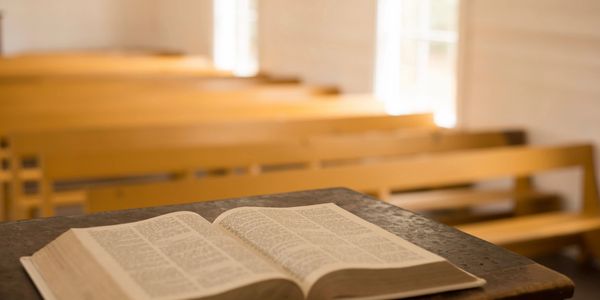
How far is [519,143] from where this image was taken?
17.5ft

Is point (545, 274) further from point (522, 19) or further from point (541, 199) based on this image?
point (522, 19)

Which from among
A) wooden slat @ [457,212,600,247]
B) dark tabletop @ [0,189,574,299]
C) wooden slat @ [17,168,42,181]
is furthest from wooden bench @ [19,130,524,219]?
dark tabletop @ [0,189,574,299]

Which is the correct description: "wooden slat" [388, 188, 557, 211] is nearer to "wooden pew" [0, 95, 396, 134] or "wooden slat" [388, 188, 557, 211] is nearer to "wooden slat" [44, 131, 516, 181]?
"wooden slat" [44, 131, 516, 181]

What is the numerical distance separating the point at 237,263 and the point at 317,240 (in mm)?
190

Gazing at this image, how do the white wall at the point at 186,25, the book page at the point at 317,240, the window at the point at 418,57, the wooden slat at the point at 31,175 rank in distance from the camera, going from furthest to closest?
the white wall at the point at 186,25
the window at the point at 418,57
the wooden slat at the point at 31,175
the book page at the point at 317,240

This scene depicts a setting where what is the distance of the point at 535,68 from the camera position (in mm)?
5262

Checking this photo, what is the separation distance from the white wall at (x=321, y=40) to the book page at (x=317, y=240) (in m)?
5.61

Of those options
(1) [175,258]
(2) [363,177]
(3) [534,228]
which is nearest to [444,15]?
(3) [534,228]

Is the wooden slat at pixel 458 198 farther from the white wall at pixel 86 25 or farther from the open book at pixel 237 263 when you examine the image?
the white wall at pixel 86 25

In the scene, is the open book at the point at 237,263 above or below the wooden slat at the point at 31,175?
above

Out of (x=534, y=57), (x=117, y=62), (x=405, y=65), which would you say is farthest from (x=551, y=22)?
(x=117, y=62)

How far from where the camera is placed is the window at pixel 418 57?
6.21 m

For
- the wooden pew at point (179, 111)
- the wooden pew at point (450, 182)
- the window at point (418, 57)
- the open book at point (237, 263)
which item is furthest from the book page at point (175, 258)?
the window at point (418, 57)

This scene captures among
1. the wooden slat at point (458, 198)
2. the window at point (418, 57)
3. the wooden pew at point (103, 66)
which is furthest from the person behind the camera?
the wooden pew at point (103, 66)
